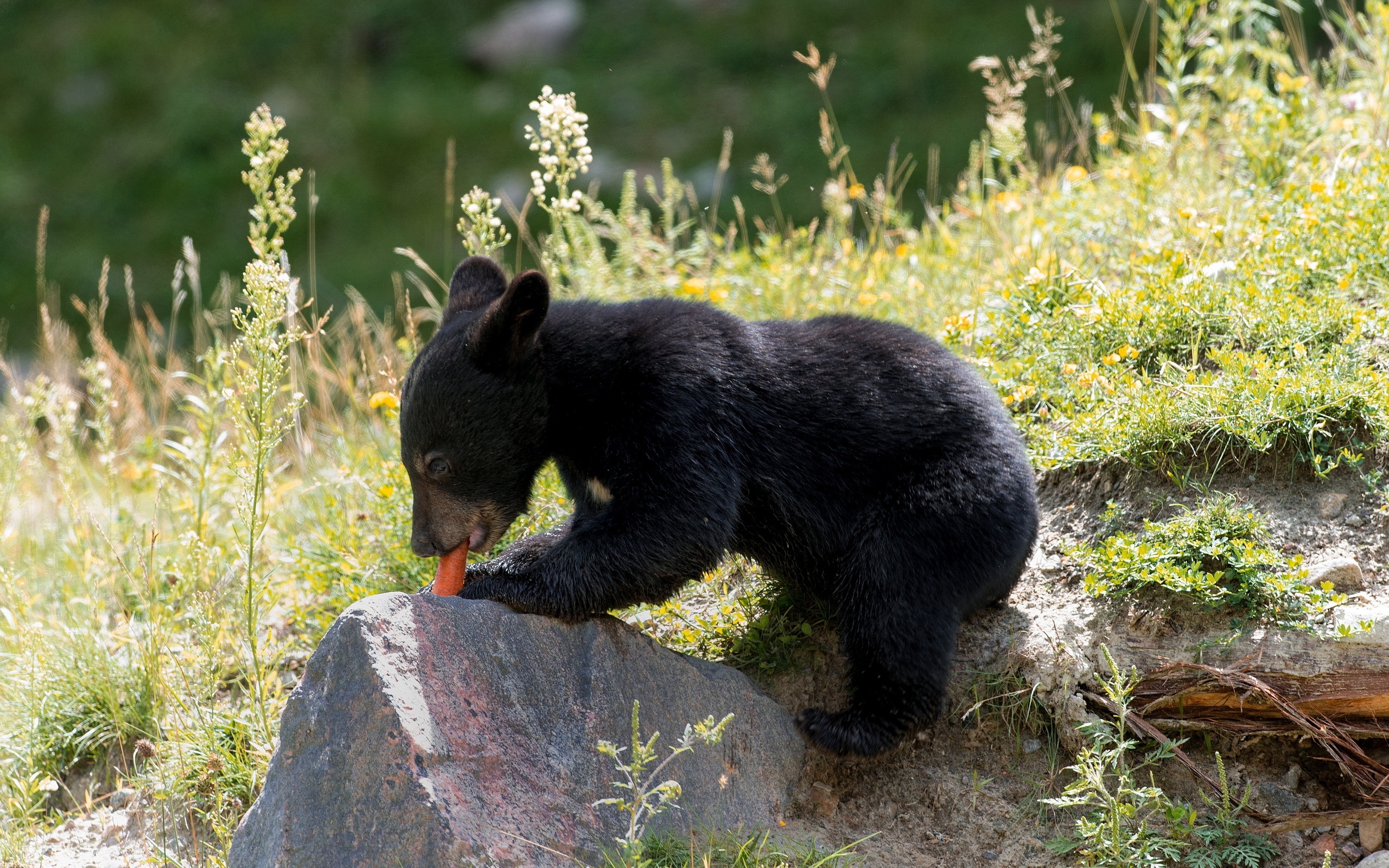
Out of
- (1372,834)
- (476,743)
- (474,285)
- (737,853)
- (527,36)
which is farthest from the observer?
(527,36)

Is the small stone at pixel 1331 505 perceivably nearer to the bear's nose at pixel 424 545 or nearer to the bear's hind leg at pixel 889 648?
the bear's hind leg at pixel 889 648

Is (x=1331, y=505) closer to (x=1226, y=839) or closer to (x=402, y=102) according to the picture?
(x=1226, y=839)

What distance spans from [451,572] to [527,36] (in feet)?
38.0

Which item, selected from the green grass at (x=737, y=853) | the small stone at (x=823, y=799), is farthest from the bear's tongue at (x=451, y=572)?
the small stone at (x=823, y=799)

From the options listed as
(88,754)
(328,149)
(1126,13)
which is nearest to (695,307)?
(88,754)

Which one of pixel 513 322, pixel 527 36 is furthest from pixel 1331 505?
pixel 527 36

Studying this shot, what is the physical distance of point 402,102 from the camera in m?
13.6

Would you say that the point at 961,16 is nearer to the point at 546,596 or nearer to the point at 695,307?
the point at 695,307

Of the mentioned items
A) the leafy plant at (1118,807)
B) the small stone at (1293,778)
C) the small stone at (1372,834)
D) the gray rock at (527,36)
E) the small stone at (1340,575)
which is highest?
the gray rock at (527,36)

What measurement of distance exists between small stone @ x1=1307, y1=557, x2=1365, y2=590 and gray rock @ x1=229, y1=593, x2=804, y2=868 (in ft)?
5.63

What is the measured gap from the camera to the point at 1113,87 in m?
11.1

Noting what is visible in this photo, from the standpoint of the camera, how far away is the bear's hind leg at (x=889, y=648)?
369 cm

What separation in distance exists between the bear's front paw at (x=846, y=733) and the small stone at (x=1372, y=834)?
1.30 m

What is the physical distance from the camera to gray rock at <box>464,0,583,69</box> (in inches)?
558
